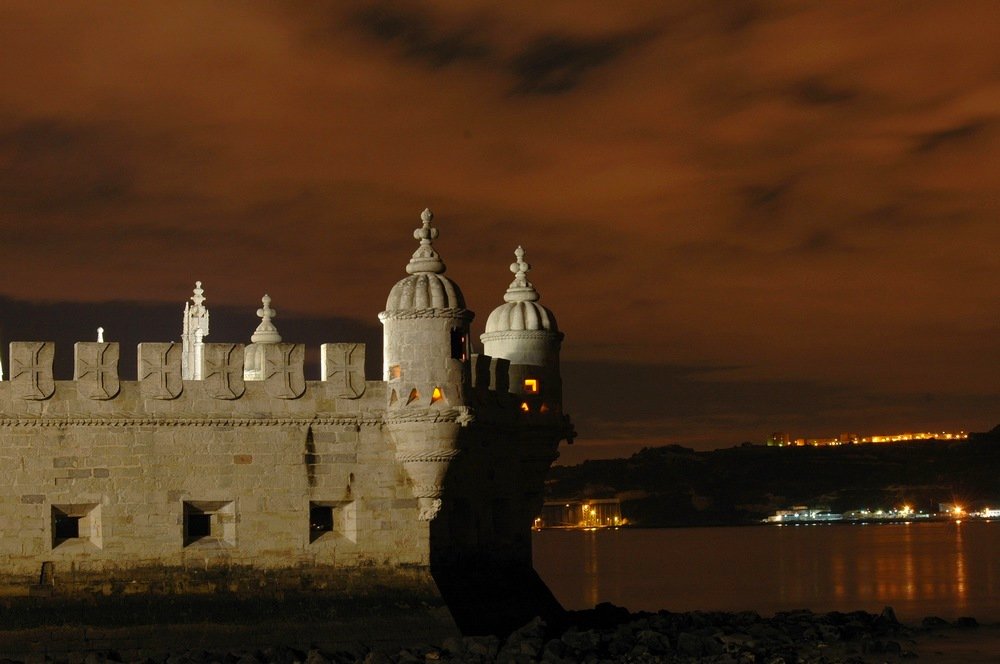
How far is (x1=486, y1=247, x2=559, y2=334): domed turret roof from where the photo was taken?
3750 cm

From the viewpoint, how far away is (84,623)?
96.9ft

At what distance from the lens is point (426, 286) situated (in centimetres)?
3200

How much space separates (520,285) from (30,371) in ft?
39.3

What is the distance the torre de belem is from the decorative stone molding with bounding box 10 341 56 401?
24 mm

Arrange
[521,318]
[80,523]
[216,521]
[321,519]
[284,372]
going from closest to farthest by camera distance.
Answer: [80,523]
[216,521]
[284,372]
[521,318]
[321,519]

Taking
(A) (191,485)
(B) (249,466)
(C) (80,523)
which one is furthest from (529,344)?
(C) (80,523)

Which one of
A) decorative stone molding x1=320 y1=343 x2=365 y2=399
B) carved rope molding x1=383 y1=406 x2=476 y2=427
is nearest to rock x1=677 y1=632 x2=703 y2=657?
carved rope molding x1=383 y1=406 x2=476 y2=427

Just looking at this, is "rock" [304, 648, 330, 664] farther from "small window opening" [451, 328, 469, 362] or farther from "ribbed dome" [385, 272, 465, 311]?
"ribbed dome" [385, 272, 465, 311]

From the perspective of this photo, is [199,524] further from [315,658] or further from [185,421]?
[315,658]

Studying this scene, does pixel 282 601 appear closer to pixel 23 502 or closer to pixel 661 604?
pixel 23 502

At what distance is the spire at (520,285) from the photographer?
38.1 meters

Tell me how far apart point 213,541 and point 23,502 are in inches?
131

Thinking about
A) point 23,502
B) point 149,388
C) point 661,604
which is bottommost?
point 661,604

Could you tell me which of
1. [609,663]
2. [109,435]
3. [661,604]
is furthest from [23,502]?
[661,604]
